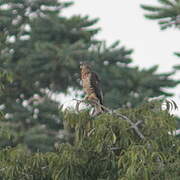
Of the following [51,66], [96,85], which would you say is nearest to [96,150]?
[96,85]

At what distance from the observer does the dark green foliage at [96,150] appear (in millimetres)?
5820

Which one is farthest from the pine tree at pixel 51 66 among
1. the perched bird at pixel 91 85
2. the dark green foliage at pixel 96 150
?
the dark green foliage at pixel 96 150

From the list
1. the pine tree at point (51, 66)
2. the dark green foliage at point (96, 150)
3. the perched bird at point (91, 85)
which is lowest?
the pine tree at point (51, 66)

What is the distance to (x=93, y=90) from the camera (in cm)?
789

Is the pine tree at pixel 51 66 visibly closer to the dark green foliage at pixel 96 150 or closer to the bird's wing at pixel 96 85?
the bird's wing at pixel 96 85

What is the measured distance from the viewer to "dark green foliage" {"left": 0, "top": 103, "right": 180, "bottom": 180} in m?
5.82

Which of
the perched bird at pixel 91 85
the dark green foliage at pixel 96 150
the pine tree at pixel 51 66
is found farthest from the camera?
the pine tree at pixel 51 66

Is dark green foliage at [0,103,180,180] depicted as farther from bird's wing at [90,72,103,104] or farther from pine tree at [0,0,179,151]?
pine tree at [0,0,179,151]

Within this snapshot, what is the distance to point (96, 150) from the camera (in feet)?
19.3

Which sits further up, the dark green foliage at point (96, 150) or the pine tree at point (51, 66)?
the dark green foliage at point (96, 150)

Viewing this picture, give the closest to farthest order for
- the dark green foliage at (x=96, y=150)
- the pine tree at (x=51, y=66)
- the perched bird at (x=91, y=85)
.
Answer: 1. the dark green foliage at (x=96, y=150)
2. the perched bird at (x=91, y=85)
3. the pine tree at (x=51, y=66)

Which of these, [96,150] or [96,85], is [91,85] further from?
[96,150]

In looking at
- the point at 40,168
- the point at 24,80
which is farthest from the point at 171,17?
the point at 40,168

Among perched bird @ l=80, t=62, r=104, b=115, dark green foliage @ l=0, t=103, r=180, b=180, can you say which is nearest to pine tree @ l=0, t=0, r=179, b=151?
perched bird @ l=80, t=62, r=104, b=115
